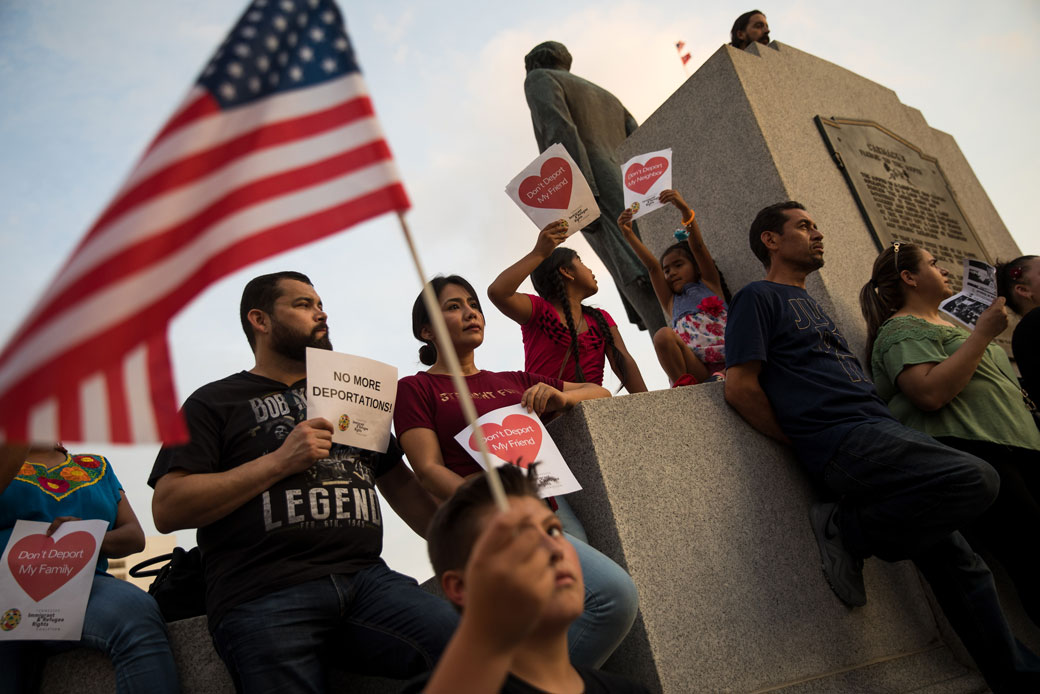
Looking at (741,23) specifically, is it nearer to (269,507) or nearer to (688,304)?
(688,304)

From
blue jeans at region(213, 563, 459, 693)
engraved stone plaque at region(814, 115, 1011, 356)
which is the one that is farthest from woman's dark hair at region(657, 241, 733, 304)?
blue jeans at region(213, 563, 459, 693)

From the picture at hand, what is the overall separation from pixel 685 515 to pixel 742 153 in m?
2.98

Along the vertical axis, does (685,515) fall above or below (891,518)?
above

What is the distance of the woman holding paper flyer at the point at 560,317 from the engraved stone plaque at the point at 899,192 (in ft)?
7.32

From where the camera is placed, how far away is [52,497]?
268 cm

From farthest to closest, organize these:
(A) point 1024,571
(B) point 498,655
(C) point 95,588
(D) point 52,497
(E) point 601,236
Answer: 1. (E) point 601,236
2. (A) point 1024,571
3. (D) point 52,497
4. (C) point 95,588
5. (B) point 498,655

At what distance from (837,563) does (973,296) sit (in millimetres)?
1665

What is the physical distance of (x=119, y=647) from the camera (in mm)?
2336

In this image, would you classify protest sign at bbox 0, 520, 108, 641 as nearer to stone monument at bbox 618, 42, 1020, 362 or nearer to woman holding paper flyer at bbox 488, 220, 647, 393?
woman holding paper flyer at bbox 488, 220, 647, 393

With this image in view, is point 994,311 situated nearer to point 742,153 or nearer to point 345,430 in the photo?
point 742,153

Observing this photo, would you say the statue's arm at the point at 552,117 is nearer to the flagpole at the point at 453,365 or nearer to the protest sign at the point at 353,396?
the protest sign at the point at 353,396

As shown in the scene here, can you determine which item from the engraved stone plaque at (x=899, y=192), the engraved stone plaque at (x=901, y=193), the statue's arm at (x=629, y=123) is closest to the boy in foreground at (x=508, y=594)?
the engraved stone plaque at (x=901, y=193)

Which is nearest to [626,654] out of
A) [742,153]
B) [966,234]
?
[742,153]

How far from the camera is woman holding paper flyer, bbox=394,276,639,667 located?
243 cm
